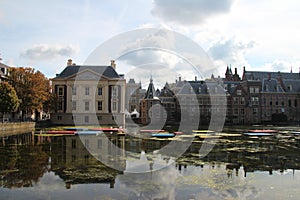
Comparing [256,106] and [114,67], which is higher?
[114,67]

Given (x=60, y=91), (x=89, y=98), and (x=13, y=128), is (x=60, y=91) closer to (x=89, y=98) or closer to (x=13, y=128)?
(x=89, y=98)

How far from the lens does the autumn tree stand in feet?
129

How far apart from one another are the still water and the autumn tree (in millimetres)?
24378

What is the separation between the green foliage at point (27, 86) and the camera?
39375mm

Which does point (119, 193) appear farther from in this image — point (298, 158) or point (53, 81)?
point (53, 81)

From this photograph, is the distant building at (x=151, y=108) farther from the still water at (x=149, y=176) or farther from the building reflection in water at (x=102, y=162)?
the still water at (x=149, y=176)

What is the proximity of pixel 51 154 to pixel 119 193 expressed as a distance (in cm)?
→ 897

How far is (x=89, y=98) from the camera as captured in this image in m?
51.3

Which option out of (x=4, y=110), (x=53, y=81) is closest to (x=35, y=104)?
(x=4, y=110)

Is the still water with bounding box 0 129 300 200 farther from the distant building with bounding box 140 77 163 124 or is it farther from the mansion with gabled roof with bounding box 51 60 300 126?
the distant building with bounding box 140 77 163 124

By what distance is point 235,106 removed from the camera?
6134cm

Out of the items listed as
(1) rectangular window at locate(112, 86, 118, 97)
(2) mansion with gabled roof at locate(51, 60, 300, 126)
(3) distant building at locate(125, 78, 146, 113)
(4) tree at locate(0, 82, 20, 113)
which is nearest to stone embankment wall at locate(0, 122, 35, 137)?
(4) tree at locate(0, 82, 20, 113)

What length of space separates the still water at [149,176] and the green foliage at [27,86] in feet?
80.0

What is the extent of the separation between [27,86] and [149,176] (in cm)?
3351
